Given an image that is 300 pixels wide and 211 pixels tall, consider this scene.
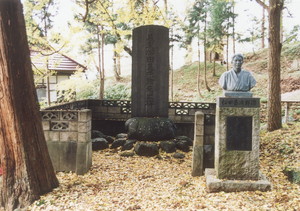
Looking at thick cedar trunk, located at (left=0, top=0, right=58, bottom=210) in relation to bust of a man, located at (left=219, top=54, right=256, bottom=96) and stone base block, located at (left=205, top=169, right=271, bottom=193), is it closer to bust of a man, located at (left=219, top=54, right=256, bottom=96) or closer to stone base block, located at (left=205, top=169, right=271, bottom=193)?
stone base block, located at (left=205, top=169, right=271, bottom=193)

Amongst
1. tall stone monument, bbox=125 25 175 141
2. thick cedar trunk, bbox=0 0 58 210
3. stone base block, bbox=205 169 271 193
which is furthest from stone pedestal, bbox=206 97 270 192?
tall stone monument, bbox=125 25 175 141

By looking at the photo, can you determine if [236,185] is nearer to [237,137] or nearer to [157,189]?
[237,137]

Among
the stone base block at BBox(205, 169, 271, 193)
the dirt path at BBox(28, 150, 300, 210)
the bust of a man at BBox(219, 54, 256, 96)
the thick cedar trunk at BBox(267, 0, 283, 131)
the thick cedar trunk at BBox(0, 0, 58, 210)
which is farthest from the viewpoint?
the thick cedar trunk at BBox(267, 0, 283, 131)

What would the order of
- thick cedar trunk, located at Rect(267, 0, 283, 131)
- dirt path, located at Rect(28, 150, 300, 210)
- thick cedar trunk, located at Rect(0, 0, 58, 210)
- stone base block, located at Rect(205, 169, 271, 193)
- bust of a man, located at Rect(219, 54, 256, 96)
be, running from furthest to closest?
1. thick cedar trunk, located at Rect(267, 0, 283, 131)
2. bust of a man, located at Rect(219, 54, 256, 96)
3. stone base block, located at Rect(205, 169, 271, 193)
4. dirt path, located at Rect(28, 150, 300, 210)
5. thick cedar trunk, located at Rect(0, 0, 58, 210)

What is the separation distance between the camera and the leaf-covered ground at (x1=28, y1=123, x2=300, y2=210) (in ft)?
17.8

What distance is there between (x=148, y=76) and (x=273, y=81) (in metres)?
5.15

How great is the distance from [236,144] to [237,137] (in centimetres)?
18

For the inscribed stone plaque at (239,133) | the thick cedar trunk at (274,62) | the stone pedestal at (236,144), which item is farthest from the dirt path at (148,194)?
the thick cedar trunk at (274,62)

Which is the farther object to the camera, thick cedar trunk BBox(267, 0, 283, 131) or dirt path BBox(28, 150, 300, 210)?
thick cedar trunk BBox(267, 0, 283, 131)

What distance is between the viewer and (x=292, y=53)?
87.2ft

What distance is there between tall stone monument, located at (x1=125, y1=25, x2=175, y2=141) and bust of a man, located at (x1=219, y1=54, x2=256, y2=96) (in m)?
4.69

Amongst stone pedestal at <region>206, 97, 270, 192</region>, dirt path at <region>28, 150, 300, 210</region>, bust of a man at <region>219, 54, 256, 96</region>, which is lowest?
dirt path at <region>28, 150, 300, 210</region>

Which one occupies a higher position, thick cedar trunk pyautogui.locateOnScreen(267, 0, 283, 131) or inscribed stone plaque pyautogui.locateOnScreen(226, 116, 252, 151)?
thick cedar trunk pyautogui.locateOnScreen(267, 0, 283, 131)

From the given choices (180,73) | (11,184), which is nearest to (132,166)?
(11,184)
